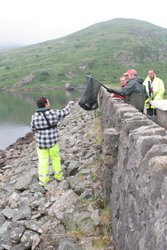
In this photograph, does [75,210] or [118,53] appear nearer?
[75,210]

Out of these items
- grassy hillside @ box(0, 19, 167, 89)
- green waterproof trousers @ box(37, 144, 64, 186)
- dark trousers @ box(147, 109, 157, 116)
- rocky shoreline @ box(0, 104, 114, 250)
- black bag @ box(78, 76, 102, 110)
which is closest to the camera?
rocky shoreline @ box(0, 104, 114, 250)

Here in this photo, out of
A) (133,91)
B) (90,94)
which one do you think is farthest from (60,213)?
(133,91)

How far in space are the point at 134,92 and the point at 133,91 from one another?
5 cm

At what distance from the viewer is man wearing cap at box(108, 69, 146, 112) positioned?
10.8 meters

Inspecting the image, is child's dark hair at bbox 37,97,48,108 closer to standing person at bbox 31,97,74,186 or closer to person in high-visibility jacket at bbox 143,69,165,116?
standing person at bbox 31,97,74,186

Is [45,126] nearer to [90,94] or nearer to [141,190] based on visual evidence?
[90,94]

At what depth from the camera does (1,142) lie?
33.7m

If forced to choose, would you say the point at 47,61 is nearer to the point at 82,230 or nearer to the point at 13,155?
the point at 13,155

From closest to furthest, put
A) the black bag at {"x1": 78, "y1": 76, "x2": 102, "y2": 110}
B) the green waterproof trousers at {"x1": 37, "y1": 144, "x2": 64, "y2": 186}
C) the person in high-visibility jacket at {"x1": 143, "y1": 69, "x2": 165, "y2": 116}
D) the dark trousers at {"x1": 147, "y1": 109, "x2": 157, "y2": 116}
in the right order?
the green waterproof trousers at {"x1": 37, "y1": 144, "x2": 64, "y2": 186}
the black bag at {"x1": 78, "y1": 76, "x2": 102, "y2": 110}
the person in high-visibility jacket at {"x1": 143, "y1": 69, "x2": 165, "y2": 116}
the dark trousers at {"x1": 147, "y1": 109, "x2": 157, "y2": 116}

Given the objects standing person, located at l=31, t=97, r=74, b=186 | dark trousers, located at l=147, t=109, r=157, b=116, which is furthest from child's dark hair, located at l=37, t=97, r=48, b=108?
dark trousers, located at l=147, t=109, r=157, b=116

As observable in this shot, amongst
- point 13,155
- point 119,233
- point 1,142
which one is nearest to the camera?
point 119,233

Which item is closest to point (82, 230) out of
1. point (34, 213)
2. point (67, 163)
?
point (34, 213)

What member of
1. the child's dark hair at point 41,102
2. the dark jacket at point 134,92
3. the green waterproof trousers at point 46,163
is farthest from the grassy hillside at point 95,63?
the child's dark hair at point 41,102

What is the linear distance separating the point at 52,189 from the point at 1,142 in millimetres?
24689
